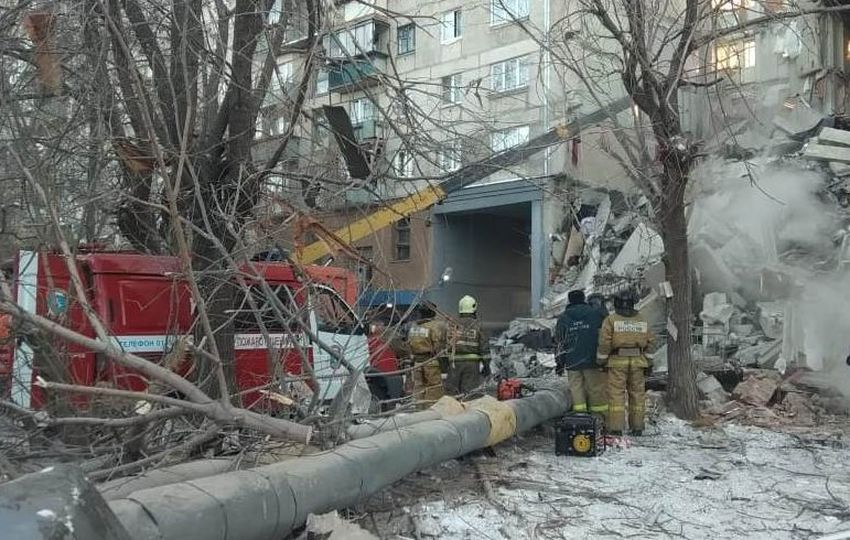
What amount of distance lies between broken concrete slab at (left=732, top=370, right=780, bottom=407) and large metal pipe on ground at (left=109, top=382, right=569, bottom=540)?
5.43m

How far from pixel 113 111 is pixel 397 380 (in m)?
4.74

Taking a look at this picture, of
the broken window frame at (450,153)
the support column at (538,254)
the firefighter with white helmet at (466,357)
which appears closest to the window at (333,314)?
the firefighter with white helmet at (466,357)

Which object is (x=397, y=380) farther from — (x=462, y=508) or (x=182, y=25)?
(x=182, y=25)

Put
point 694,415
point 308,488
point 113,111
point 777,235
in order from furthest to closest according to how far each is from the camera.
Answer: point 777,235, point 694,415, point 113,111, point 308,488

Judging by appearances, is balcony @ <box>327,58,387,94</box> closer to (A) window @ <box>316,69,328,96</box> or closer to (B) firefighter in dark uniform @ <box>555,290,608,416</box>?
(A) window @ <box>316,69,328,96</box>

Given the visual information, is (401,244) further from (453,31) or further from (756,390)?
(756,390)

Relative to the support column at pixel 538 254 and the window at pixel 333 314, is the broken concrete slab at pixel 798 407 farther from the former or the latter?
the support column at pixel 538 254

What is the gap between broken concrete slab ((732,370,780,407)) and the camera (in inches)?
406

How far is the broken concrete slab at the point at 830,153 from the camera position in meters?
14.4

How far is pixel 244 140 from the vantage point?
6473 mm

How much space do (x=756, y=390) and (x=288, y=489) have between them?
814 cm

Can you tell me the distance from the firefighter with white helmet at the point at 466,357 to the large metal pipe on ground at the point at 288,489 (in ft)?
10.4

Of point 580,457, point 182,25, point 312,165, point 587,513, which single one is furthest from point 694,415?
point 182,25

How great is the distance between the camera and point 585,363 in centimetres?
837
